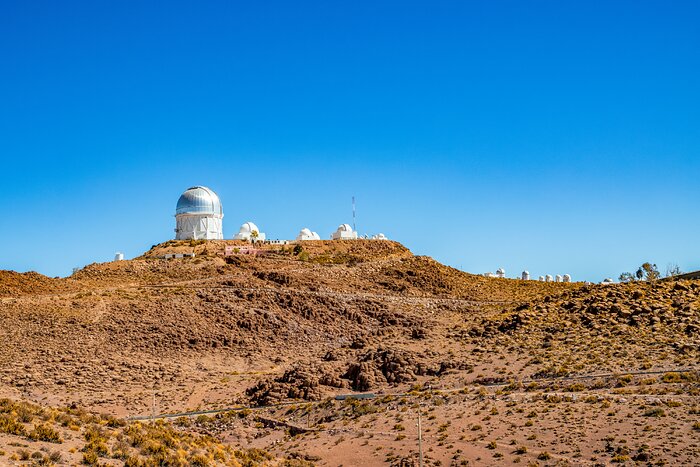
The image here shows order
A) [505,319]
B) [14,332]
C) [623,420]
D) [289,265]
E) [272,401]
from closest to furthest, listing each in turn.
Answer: [623,420] < [272,401] < [14,332] < [505,319] < [289,265]

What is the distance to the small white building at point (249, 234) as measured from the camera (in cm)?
8649

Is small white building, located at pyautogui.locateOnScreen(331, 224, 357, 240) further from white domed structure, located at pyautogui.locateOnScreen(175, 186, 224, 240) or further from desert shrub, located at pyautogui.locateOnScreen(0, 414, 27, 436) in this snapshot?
desert shrub, located at pyautogui.locateOnScreen(0, 414, 27, 436)

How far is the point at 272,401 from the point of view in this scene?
137 feet

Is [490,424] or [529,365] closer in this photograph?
[490,424]

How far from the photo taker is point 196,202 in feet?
267

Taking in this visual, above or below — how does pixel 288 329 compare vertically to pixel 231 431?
above

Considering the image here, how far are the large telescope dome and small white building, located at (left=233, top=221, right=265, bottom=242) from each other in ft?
16.5

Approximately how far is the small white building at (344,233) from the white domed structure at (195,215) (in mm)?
14715

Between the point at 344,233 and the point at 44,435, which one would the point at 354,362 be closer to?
the point at 44,435

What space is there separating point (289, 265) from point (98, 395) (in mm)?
30241

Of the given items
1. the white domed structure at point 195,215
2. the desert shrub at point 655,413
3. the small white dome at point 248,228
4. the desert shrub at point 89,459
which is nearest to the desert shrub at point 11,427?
the desert shrub at point 89,459

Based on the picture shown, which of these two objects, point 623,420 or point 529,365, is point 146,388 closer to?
point 529,365

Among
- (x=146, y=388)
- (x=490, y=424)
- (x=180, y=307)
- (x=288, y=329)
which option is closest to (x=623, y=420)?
(x=490, y=424)

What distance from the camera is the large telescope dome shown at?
81.5 m
